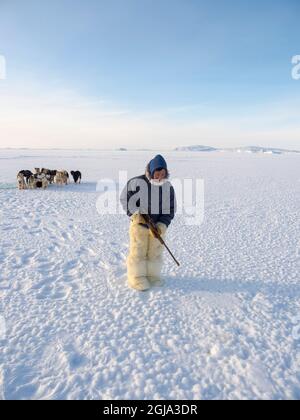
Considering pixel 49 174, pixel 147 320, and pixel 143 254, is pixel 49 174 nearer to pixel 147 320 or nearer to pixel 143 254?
pixel 143 254

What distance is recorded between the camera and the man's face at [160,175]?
3.50 meters

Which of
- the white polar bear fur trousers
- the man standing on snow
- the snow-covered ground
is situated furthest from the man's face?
the snow-covered ground

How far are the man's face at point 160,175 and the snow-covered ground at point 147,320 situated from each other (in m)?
1.61

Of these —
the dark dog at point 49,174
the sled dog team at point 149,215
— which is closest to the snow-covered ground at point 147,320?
the sled dog team at point 149,215

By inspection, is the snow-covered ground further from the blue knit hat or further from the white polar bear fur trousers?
the blue knit hat

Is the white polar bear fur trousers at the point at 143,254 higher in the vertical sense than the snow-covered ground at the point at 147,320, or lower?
higher

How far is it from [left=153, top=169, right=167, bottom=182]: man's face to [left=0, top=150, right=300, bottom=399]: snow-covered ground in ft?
5.27

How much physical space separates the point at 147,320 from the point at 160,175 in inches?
71.1

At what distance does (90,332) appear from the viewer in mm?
2986

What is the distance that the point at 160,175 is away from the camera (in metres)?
3.53

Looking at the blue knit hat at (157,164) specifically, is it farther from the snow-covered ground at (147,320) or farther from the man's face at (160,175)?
the snow-covered ground at (147,320)
